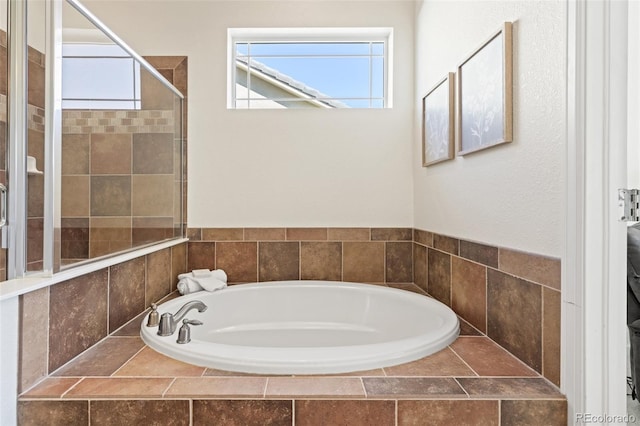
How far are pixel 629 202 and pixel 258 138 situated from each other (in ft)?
6.31

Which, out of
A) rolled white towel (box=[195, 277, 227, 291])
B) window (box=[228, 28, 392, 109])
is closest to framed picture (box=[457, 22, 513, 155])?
window (box=[228, 28, 392, 109])

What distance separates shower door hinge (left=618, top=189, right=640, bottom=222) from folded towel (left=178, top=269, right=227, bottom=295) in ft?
5.89

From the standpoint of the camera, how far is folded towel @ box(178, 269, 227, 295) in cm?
204

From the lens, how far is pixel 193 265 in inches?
94.2

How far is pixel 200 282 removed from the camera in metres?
2.08

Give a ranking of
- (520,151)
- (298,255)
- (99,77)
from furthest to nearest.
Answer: (298,255) < (99,77) < (520,151)

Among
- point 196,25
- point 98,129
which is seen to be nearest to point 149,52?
point 196,25

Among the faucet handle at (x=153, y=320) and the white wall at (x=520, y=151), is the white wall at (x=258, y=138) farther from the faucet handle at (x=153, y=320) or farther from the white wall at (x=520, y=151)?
the faucet handle at (x=153, y=320)

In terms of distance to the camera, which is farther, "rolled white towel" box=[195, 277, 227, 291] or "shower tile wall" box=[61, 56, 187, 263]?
"rolled white towel" box=[195, 277, 227, 291]

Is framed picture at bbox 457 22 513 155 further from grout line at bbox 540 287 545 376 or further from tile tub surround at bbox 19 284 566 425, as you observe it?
tile tub surround at bbox 19 284 566 425

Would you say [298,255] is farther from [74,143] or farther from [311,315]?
[74,143]

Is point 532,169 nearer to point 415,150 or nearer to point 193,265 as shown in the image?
point 415,150

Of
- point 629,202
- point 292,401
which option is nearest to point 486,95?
point 629,202

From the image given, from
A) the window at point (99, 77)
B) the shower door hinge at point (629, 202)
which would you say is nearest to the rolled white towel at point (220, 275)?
the window at point (99, 77)
